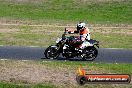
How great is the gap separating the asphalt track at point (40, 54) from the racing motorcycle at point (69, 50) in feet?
1.05

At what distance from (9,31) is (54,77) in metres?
17.5

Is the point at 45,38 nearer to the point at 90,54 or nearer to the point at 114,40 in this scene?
the point at 114,40

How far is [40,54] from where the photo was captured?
2364cm

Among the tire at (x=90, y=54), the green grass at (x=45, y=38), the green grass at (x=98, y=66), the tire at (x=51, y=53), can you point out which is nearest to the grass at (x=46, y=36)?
the green grass at (x=45, y=38)

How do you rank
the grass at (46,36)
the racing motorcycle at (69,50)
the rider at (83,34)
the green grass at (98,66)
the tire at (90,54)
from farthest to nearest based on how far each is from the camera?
the grass at (46,36) → the tire at (90,54) → the racing motorcycle at (69,50) → the rider at (83,34) → the green grass at (98,66)

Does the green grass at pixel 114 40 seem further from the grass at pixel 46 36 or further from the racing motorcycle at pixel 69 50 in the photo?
the racing motorcycle at pixel 69 50

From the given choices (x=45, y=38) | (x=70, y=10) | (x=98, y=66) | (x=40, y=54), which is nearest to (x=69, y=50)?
(x=40, y=54)

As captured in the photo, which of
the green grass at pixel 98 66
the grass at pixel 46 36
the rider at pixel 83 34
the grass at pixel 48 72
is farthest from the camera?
the grass at pixel 46 36

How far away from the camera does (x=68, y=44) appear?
2219 centimetres

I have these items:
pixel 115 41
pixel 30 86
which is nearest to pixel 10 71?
pixel 30 86

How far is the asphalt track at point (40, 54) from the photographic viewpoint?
73.4ft

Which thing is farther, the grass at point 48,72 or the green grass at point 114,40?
the green grass at point 114,40

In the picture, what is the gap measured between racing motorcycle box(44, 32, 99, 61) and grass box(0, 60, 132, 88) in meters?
1.09

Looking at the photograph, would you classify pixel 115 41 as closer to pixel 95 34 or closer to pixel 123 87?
pixel 95 34
